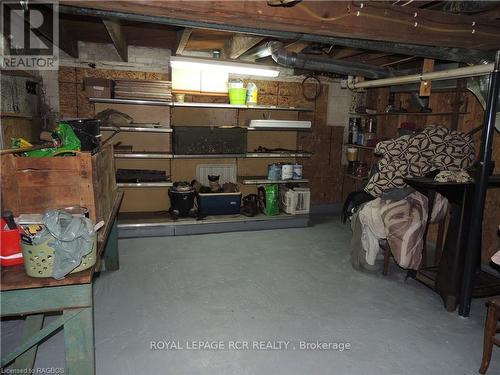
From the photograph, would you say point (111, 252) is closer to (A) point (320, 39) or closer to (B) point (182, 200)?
(B) point (182, 200)

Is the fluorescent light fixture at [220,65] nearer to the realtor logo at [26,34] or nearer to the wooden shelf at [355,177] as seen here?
the realtor logo at [26,34]

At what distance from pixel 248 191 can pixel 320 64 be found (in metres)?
2.32

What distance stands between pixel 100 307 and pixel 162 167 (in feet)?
8.60

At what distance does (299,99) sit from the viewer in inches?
221

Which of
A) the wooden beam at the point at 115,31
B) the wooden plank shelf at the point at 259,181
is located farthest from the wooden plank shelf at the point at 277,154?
the wooden beam at the point at 115,31

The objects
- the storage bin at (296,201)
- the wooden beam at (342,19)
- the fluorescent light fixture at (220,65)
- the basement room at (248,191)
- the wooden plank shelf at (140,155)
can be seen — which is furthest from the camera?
the storage bin at (296,201)

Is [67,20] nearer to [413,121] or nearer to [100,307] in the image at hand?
[100,307]

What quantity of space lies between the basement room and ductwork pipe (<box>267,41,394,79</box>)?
3 cm

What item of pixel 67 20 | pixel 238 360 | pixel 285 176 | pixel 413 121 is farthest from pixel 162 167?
pixel 413 121

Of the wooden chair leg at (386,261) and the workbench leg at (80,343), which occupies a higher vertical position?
the workbench leg at (80,343)

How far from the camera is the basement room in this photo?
76.7 inches

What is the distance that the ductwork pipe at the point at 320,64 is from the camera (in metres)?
3.81

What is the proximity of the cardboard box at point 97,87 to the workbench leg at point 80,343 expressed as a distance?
338 centimetres

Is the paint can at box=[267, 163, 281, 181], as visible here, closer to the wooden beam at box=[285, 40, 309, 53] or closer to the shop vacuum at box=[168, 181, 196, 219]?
the shop vacuum at box=[168, 181, 196, 219]
